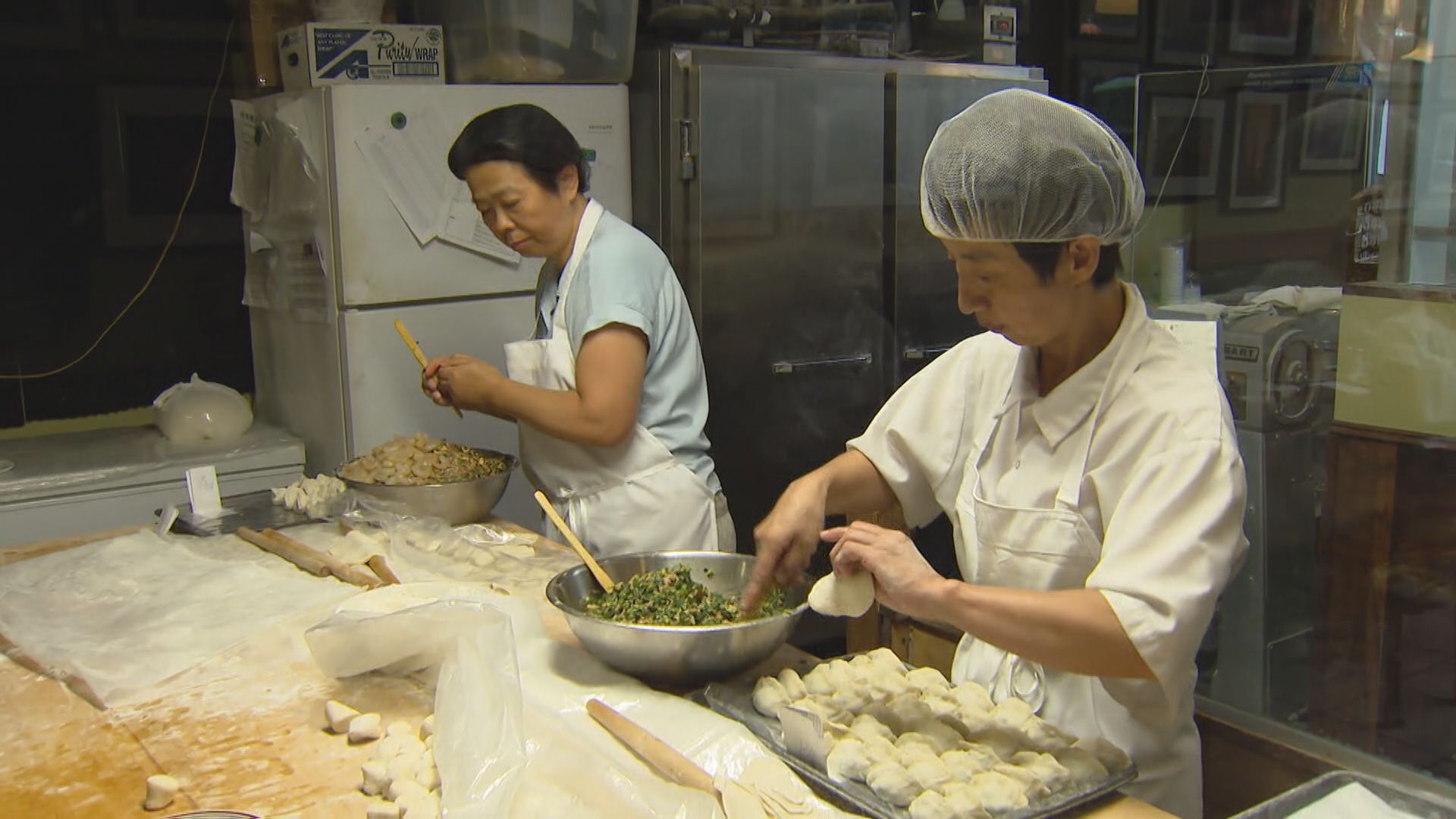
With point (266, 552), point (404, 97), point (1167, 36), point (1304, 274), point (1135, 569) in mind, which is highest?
point (1167, 36)

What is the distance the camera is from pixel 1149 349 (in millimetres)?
1565

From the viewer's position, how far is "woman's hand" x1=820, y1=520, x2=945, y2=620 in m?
1.42

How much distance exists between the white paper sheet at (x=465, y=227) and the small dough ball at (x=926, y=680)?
2108mm

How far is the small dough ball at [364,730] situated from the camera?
1562 mm

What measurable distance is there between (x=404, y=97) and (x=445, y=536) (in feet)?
4.69

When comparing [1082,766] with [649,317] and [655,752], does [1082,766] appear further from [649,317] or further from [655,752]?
[649,317]

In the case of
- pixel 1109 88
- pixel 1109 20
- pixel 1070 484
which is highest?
Answer: pixel 1109 20

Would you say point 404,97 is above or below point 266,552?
above

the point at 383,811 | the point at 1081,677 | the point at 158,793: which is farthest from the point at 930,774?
the point at 158,793

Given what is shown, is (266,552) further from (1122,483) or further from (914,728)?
(1122,483)

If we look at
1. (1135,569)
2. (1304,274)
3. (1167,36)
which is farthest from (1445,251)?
(1167,36)

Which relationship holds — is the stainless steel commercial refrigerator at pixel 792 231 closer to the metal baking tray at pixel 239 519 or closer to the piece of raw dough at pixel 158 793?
the metal baking tray at pixel 239 519

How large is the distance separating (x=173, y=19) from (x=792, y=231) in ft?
6.67

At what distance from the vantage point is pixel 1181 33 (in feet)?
15.2
